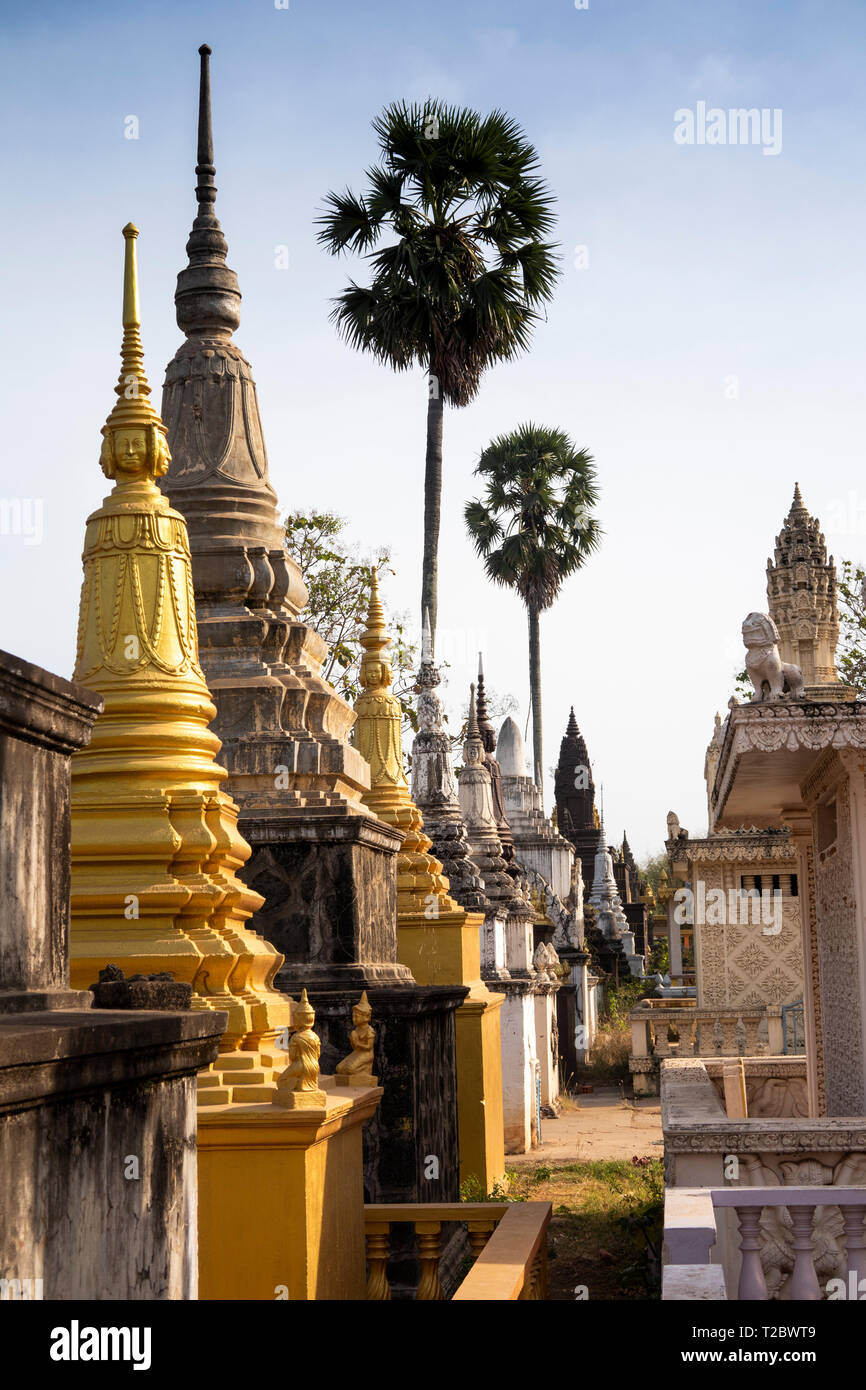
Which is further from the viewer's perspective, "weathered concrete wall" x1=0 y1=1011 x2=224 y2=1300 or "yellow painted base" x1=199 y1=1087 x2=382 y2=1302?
"yellow painted base" x1=199 y1=1087 x2=382 y2=1302

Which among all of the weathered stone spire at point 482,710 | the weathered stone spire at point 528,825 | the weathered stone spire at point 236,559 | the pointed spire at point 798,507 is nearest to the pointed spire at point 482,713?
the weathered stone spire at point 482,710

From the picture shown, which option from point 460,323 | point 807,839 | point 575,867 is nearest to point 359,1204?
point 807,839

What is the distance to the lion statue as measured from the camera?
335 inches

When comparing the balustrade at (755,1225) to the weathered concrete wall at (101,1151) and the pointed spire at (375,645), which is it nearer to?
the weathered concrete wall at (101,1151)

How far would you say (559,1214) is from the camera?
45.1 ft

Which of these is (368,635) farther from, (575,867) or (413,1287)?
(575,867)

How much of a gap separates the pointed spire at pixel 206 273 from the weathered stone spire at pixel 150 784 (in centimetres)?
255

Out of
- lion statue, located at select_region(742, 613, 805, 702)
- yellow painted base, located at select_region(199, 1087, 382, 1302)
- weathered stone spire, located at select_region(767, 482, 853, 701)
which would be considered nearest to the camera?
yellow painted base, located at select_region(199, 1087, 382, 1302)

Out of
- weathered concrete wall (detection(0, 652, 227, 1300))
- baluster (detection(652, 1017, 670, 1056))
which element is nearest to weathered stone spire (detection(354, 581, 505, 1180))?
weathered concrete wall (detection(0, 652, 227, 1300))

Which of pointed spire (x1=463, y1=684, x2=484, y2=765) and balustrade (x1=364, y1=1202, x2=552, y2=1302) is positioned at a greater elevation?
pointed spire (x1=463, y1=684, x2=484, y2=765)

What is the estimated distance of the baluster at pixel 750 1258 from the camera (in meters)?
5.87

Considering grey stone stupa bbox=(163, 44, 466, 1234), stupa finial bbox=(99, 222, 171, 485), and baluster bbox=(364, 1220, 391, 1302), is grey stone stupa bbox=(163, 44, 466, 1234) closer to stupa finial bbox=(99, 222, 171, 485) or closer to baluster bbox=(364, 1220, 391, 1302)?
baluster bbox=(364, 1220, 391, 1302)

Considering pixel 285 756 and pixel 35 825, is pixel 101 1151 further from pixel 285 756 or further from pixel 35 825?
pixel 285 756

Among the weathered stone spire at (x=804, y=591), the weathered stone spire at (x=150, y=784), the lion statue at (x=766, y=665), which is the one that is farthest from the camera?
the weathered stone spire at (x=804, y=591)
